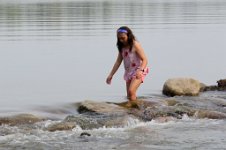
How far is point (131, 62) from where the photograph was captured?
13992 millimetres

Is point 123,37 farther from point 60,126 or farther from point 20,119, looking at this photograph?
point 20,119

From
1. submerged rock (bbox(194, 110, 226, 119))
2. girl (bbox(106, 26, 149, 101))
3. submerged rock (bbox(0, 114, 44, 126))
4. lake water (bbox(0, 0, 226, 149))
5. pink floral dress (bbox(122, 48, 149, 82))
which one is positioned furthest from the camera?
pink floral dress (bbox(122, 48, 149, 82))

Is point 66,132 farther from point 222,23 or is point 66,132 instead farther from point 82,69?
point 222,23

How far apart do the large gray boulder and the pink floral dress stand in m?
2.91

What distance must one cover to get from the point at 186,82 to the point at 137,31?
70.0 feet

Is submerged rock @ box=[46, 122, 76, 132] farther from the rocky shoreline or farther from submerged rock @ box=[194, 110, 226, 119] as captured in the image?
submerged rock @ box=[194, 110, 226, 119]

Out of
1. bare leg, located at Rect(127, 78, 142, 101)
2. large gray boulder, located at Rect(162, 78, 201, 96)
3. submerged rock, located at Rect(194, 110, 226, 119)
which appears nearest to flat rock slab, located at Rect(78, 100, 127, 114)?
bare leg, located at Rect(127, 78, 142, 101)

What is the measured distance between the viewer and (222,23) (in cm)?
4375

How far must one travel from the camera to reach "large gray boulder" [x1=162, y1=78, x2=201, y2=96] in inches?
656

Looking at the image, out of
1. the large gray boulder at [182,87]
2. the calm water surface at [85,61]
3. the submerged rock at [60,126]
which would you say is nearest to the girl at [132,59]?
the submerged rock at [60,126]

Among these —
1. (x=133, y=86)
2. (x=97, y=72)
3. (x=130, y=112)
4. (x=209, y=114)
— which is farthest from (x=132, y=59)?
(x=97, y=72)

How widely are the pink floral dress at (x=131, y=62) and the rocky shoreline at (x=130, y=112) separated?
0.70 metres

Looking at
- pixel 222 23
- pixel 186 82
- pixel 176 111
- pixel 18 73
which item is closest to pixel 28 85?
pixel 18 73

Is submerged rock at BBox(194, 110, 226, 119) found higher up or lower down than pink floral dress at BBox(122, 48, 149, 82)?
lower down
